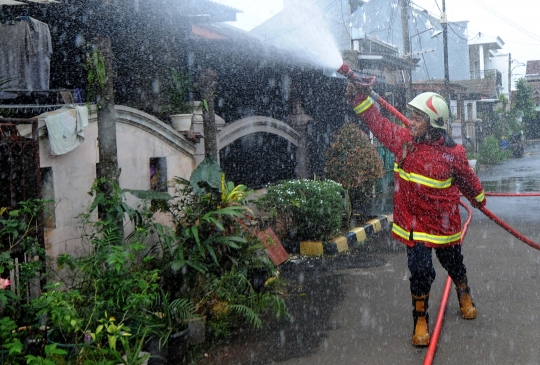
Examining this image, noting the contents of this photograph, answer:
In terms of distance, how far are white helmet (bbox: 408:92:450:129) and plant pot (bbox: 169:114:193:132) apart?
399 cm

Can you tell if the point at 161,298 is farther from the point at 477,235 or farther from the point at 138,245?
the point at 477,235

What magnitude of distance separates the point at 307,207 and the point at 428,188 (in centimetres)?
415

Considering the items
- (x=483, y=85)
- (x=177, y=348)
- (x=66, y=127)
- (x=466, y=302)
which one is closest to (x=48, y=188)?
(x=66, y=127)

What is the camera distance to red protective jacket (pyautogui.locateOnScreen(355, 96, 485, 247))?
496cm

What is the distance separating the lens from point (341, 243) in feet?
30.8

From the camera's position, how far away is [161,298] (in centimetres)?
520

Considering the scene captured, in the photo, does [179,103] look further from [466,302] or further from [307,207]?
[466,302]

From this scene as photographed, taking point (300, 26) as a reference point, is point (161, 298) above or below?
below

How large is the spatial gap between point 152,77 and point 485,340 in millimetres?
5863

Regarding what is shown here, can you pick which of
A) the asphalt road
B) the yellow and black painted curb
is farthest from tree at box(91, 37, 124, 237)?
the yellow and black painted curb

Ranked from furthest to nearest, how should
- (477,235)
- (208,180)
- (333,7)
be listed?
(333,7)
(477,235)
(208,180)

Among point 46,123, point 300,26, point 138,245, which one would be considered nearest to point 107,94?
point 46,123

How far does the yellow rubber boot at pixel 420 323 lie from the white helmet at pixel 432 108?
147 cm

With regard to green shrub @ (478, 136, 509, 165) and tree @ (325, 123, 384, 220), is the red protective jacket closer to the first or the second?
tree @ (325, 123, 384, 220)
